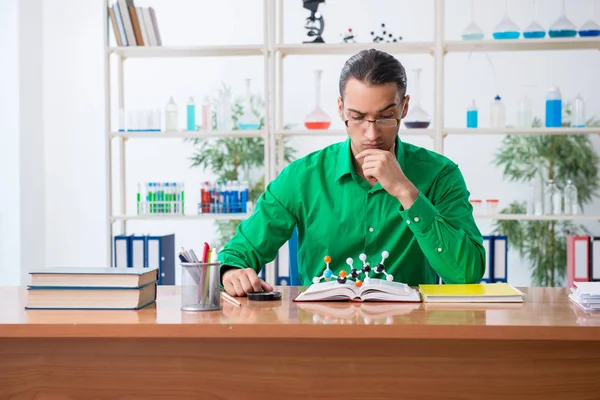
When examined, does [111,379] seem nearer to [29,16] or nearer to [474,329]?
[474,329]

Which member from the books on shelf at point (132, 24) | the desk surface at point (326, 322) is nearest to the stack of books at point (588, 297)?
the desk surface at point (326, 322)

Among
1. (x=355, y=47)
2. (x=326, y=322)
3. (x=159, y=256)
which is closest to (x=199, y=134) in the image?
(x=159, y=256)

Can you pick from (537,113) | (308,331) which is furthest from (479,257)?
(537,113)

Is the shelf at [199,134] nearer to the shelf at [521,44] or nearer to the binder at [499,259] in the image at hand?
the shelf at [521,44]

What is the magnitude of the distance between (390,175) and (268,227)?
0.48m

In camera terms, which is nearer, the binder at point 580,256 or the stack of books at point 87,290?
the stack of books at point 87,290

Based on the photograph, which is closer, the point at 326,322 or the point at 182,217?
the point at 326,322

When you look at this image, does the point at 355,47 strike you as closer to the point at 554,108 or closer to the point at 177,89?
the point at 554,108

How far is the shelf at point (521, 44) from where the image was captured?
3729 millimetres

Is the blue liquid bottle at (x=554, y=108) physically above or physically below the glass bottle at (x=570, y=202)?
above

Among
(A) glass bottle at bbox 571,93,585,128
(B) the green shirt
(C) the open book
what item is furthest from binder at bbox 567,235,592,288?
(C) the open book

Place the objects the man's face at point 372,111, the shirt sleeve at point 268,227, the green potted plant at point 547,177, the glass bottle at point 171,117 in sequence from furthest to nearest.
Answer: the green potted plant at point 547,177 → the glass bottle at point 171,117 → the shirt sleeve at point 268,227 → the man's face at point 372,111

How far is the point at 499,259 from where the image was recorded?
3.77 metres

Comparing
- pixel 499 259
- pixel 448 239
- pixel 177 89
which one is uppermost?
pixel 177 89
